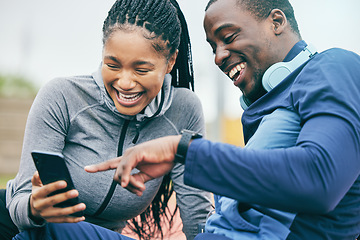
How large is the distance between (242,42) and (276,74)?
268 millimetres

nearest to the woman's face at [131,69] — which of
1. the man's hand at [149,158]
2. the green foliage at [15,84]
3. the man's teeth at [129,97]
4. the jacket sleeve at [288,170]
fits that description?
the man's teeth at [129,97]

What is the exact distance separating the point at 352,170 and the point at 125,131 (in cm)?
124

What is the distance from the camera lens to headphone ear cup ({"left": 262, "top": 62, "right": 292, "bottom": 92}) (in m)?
1.56

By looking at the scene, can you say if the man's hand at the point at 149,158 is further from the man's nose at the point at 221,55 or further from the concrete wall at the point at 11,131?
the concrete wall at the point at 11,131

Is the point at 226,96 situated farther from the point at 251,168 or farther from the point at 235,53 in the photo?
the point at 251,168

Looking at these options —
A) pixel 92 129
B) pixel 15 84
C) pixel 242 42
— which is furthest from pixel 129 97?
pixel 15 84

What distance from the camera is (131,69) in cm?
184

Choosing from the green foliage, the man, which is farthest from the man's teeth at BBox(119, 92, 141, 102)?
the green foliage

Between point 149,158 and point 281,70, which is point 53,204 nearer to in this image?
point 149,158

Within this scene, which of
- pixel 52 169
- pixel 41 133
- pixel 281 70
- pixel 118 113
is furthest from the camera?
pixel 118 113

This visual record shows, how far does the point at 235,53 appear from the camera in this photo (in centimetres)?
179

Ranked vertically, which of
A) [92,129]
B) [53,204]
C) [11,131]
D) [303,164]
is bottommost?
[11,131]

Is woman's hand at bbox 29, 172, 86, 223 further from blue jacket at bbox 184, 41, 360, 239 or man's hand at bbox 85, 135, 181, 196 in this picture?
blue jacket at bbox 184, 41, 360, 239

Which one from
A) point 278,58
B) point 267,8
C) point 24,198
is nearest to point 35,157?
point 24,198
